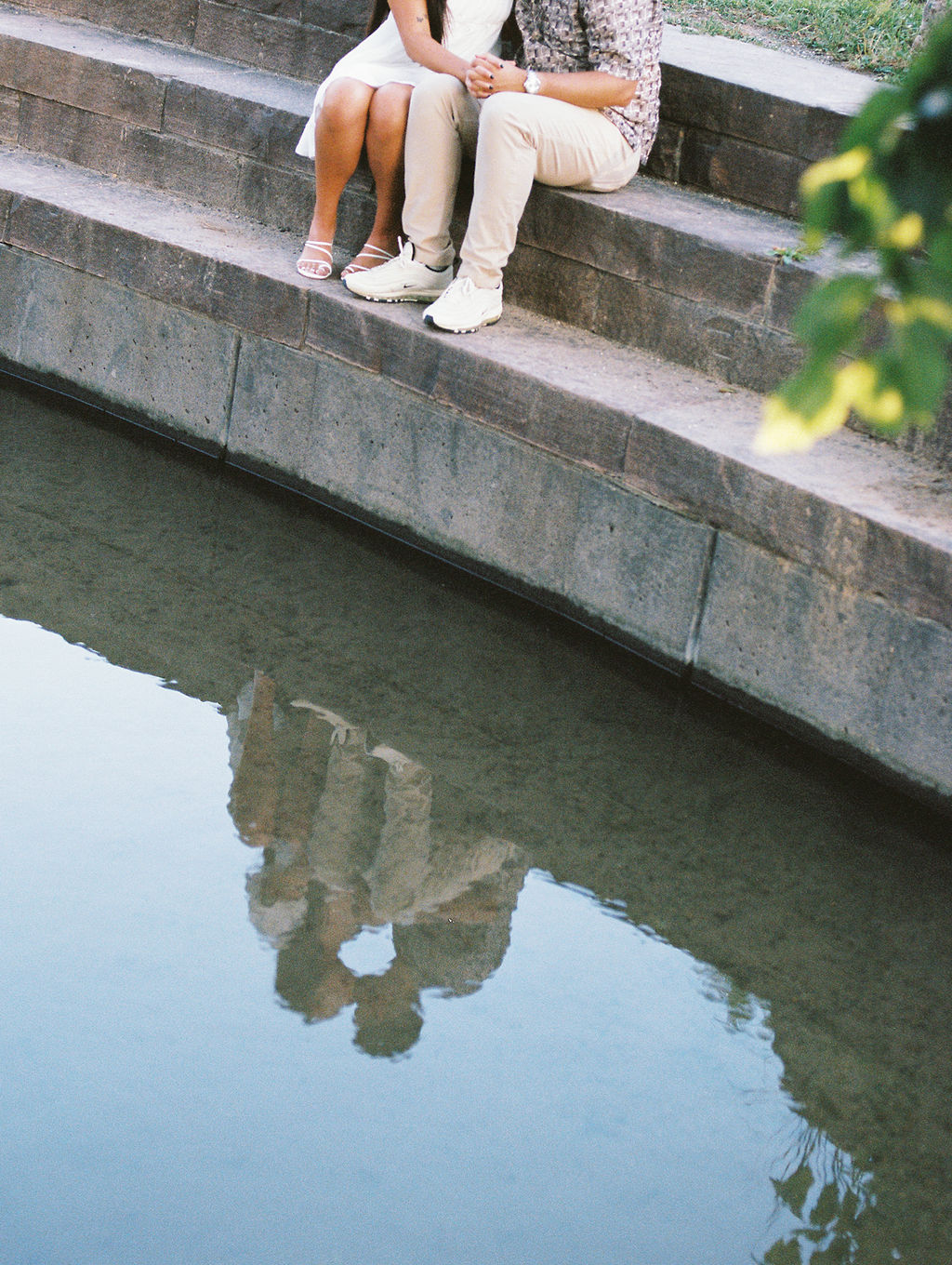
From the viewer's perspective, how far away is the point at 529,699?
12.4 feet

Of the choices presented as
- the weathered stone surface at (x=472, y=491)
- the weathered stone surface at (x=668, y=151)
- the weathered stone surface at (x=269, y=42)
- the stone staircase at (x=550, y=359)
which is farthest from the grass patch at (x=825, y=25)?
the weathered stone surface at (x=472, y=491)

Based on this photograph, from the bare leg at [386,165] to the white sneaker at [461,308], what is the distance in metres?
0.41

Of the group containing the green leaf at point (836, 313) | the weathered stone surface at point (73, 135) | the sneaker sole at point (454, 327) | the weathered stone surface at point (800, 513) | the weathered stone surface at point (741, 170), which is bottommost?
the weathered stone surface at point (800, 513)

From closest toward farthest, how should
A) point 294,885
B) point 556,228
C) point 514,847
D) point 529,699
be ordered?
point 294,885 < point 514,847 < point 529,699 < point 556,228

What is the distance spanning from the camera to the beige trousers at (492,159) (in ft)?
13.3

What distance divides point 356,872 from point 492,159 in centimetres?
207

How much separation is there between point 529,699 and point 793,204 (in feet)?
5.90

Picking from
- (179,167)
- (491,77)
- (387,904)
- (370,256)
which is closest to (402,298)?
(370,256)

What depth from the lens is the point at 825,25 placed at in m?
6.53

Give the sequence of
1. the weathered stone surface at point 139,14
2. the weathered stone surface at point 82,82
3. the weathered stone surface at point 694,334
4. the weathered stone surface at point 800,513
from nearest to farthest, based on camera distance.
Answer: the weathered stone surface at point 800,513, the weathered stone surface at point 694,334, the weathered stone surface at point 82,82, the weathered stone surface at point 139,14

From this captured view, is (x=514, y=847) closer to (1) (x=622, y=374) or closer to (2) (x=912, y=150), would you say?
(1) (x=622, y=374)

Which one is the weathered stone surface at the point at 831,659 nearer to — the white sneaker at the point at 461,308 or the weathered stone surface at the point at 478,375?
the weathered stone surface at the point at 478,375

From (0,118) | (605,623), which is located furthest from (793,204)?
(0,118)

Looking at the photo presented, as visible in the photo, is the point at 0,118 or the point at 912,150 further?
the point at 0,118
